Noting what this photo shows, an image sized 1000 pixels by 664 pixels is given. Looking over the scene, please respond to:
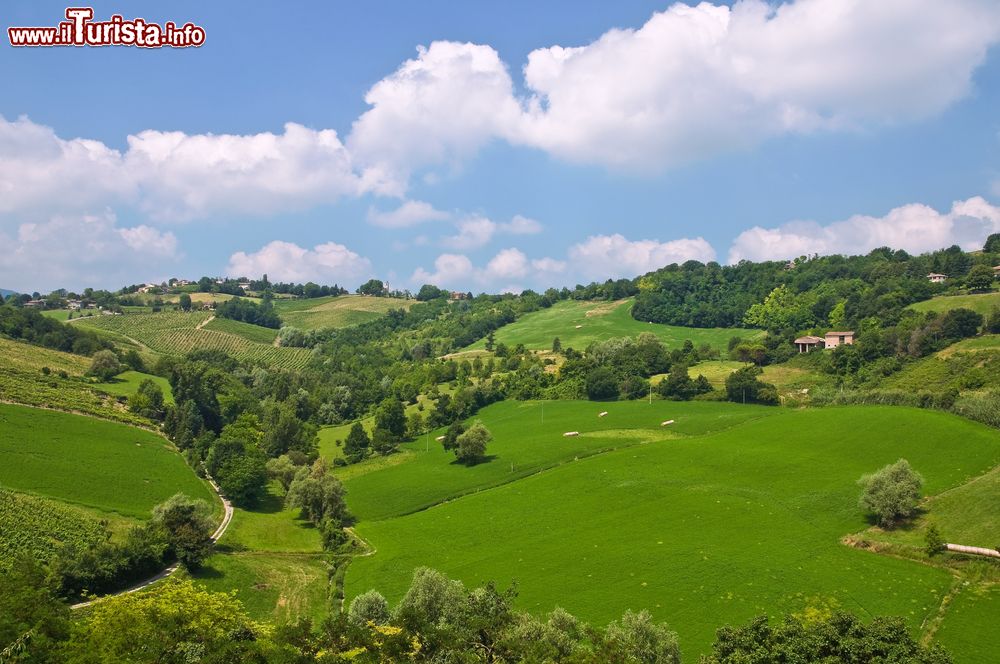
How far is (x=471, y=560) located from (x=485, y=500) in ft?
59.3

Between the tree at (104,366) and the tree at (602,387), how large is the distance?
304ft

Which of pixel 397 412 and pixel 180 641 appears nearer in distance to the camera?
pixel 180 641

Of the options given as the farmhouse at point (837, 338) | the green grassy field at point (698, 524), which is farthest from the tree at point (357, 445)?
the farmhouse at point (837, 338)

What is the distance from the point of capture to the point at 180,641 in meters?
35.8

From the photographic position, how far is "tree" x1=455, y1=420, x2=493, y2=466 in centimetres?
10212

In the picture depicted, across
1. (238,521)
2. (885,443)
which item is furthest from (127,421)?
(885,443)

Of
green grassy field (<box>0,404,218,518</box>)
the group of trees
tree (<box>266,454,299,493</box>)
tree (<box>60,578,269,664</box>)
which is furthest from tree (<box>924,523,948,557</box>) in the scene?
tree (<box>266,454,299,493</box>)

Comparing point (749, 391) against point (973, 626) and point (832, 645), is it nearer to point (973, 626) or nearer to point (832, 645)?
point (973, 626)

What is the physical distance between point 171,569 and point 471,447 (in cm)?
4628

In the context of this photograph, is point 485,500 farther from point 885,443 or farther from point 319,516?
point 885,443

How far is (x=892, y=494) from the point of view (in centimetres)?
6369

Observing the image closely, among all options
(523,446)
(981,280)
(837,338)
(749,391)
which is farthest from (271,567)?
(981,280)

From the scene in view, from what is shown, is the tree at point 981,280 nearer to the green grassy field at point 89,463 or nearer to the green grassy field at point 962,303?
the green grassy field at point 962,303

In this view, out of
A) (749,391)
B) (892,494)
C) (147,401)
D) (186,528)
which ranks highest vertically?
(147,401)
